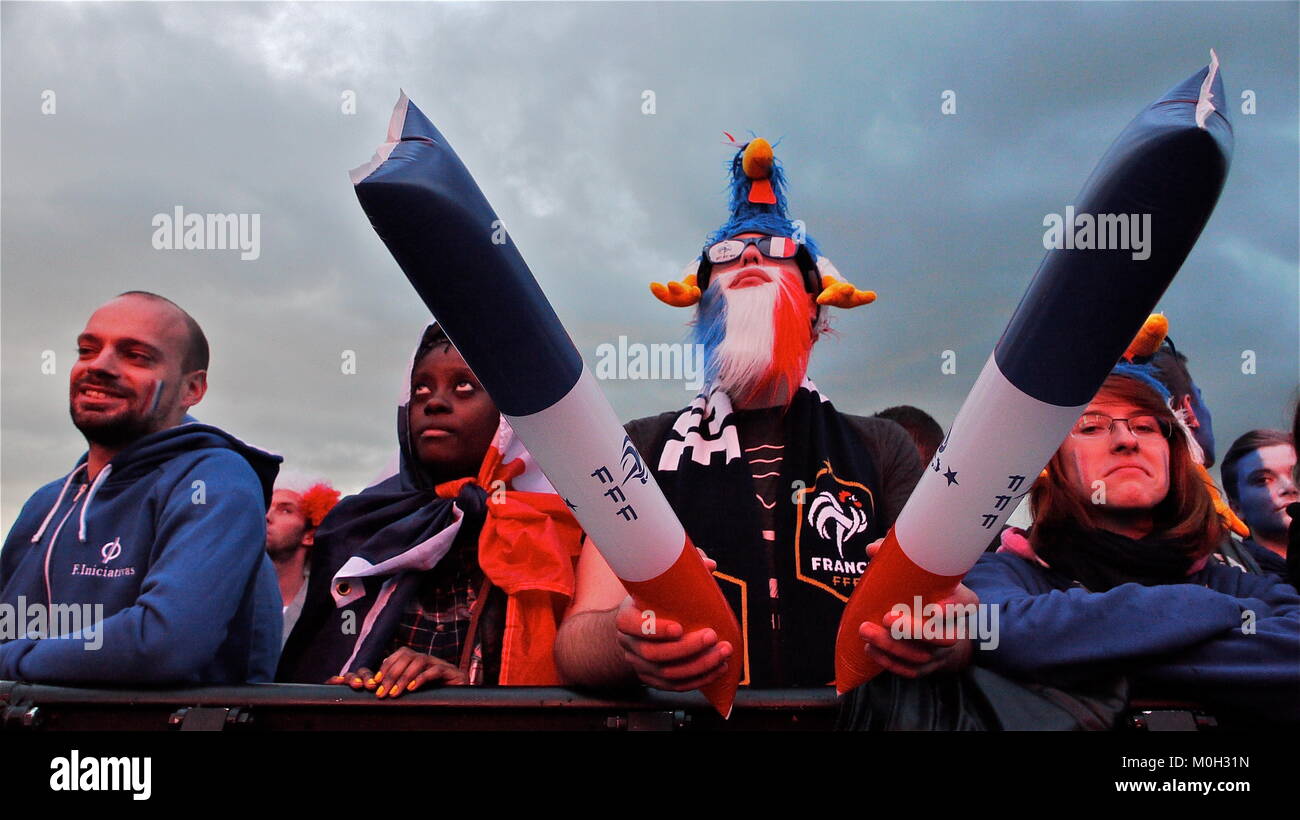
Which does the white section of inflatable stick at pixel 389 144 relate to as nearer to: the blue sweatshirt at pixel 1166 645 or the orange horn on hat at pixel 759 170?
the blue sweatshirt at pixel 1166 645

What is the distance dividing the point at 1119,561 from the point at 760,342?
129cm

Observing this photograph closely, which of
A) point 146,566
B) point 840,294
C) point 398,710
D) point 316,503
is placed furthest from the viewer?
point 316,503

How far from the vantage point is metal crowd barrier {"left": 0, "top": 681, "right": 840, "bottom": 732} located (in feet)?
6.48

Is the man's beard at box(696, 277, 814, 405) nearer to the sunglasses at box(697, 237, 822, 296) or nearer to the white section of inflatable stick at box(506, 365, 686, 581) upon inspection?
the sunglasses at box(697, 237, 822, 296)

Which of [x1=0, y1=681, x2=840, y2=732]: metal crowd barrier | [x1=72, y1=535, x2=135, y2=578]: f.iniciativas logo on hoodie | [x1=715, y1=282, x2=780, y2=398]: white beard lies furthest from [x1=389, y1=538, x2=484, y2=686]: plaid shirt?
[x1=715, y1=282, x2=780, y2=398]: white beard

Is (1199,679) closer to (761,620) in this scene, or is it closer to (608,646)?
(761,620)

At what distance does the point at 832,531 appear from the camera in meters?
2.68

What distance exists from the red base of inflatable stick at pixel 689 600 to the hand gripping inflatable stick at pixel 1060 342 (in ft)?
0.97

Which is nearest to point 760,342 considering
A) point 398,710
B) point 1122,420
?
point 1122,420

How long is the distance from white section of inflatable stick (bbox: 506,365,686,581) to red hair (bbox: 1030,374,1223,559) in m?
1.12

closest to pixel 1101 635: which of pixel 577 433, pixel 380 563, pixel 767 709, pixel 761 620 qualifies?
pixel 767 709

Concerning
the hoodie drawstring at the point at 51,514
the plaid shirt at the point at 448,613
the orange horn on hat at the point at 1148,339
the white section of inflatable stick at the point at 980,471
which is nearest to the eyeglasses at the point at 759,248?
the orange horn on hat at the point at 1148,339

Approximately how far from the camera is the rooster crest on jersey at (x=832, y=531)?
2.62 m

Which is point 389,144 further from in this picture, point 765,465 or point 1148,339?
point 1148,339
